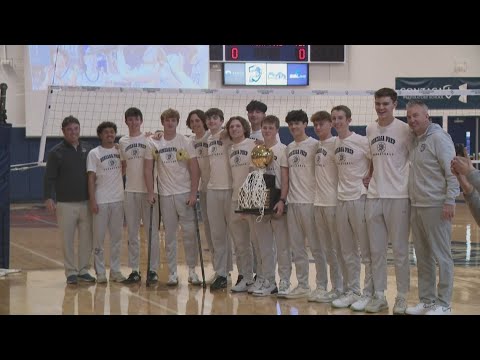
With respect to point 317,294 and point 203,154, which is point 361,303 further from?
point 203,154

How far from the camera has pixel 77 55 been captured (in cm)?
1978

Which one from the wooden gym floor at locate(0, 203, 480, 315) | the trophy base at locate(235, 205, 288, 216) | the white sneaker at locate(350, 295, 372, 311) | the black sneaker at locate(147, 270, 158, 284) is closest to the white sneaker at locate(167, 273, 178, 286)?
the wooden gym floor at locate(0, 203, 480, 315)

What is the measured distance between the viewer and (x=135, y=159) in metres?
8.90

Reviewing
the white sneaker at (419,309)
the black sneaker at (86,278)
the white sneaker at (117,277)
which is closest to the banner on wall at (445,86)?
the white sneaker at (117,277)

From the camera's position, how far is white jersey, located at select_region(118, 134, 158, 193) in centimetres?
888

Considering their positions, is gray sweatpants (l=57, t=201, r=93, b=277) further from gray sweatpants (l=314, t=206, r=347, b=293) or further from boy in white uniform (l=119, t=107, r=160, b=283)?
gray sweatpants (l=314, t=206, r=347, b=293)

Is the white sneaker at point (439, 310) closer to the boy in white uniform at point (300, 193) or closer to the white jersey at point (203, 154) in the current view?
the boy in white uniform at point (300, 193)

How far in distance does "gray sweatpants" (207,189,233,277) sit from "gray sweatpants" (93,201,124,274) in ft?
4.37

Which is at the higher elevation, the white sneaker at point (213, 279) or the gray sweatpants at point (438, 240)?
the gray sweatpants at point (438, 240)

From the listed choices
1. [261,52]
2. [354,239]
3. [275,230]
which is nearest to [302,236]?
[275,230]

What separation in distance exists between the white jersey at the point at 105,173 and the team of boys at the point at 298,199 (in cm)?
1

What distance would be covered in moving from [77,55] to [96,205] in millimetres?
11826

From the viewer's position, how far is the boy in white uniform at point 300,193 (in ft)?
25.1

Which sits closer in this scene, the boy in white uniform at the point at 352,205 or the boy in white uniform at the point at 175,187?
the boy in white uniform at the point at 352,205
